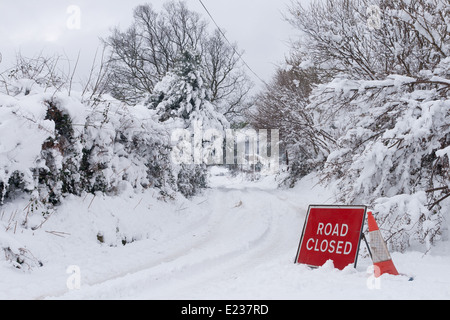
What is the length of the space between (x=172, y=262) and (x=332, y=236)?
256 centimetres

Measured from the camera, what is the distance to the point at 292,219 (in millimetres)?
10242

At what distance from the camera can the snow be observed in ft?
13.3

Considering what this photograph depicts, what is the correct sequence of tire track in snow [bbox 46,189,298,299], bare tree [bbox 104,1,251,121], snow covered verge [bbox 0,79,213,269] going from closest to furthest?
tire track in snow [bbox 46,189,298,299] < snow covered verge [bbox 0,79,213,269] < bare tree [bbox 104,1,251,121]

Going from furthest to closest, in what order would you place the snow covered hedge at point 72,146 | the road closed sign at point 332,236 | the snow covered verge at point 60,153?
the snow covered hedge at point 72,146 < the snow covered verge at point 60,153 < the road closed sign at point 332,236

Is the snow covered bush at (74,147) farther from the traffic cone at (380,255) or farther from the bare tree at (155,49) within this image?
the bare tree at (155,49)

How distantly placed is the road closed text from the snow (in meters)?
0.25

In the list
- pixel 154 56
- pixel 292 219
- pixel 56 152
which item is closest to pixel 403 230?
pixel 292 219

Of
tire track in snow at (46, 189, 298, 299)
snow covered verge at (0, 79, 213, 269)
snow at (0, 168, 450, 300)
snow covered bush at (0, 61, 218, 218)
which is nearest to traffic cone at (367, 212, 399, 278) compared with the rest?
snow at (0, 168, 450, 300)

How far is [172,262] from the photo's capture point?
5695mm

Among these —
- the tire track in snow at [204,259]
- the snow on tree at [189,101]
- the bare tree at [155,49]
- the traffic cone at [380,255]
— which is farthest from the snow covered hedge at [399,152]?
the bare tree at [155,49]

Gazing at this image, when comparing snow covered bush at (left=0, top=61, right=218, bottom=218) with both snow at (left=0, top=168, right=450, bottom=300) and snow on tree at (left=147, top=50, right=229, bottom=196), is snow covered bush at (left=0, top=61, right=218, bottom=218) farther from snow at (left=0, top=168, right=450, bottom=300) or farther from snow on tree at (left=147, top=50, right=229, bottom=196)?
snow on tree at (left=147, top=50, right=229, bottom=196)

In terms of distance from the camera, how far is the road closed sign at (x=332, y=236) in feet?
15.5
